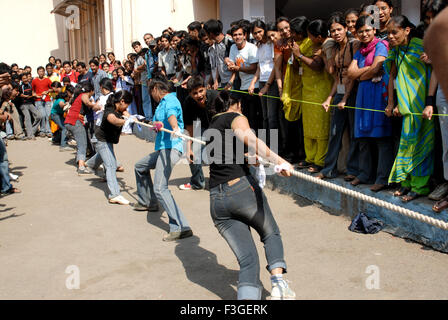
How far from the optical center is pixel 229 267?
432cm

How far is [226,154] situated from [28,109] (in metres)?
12.5

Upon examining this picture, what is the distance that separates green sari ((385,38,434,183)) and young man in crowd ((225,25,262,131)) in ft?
9.43

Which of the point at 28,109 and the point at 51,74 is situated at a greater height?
the point at 51,74

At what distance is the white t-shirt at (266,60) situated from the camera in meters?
7.03

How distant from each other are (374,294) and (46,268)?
2.90m

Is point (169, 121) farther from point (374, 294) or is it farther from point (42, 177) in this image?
point (42, 177)

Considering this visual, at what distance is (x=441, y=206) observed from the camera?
4.39 metres

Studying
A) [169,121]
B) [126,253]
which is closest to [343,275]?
[126,253]

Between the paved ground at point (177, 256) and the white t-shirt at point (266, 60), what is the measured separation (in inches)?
68.6

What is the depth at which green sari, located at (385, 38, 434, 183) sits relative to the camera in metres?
4.72

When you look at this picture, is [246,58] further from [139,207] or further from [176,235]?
[176,235]

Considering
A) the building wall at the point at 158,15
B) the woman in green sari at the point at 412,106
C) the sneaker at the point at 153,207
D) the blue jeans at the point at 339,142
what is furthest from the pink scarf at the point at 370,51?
the building wall at the point at 158,15

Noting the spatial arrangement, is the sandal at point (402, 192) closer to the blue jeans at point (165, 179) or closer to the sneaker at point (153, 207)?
the blue jeans at point (165, 179)

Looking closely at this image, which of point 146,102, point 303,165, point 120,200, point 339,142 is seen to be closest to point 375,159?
point 339,142
